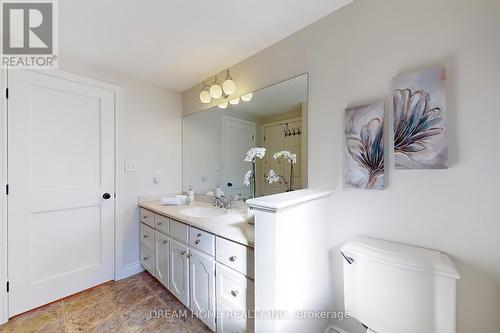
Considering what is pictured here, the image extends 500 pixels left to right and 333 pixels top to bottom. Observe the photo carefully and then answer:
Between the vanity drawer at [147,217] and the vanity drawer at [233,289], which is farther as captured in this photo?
the vanity drawer at [147,217]

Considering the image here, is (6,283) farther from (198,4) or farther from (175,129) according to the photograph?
(198,4)

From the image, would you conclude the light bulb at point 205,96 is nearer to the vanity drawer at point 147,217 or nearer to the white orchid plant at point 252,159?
the white orchid plant at point 252,159

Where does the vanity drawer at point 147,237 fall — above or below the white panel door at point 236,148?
below

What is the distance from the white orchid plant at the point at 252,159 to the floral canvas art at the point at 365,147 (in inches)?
29.4

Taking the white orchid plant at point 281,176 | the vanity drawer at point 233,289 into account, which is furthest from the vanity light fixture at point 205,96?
the vanity drawer at point 233,289

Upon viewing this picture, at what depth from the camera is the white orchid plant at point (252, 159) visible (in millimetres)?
1847

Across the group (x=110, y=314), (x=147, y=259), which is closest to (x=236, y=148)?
(x=147, y=259)

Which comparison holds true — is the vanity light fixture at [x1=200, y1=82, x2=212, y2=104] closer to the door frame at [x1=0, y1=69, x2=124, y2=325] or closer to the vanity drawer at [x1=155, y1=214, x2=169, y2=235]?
the door frame at [x1=0, y1=69, x2=124, y2=325]

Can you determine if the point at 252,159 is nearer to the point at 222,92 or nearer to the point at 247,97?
the point at 247,97

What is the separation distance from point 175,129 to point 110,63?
94 centimetres

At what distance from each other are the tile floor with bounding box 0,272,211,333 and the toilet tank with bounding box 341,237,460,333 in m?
Answer: 1.15

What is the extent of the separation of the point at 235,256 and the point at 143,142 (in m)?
1.82

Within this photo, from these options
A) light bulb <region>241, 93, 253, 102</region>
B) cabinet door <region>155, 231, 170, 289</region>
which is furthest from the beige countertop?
light bulb <region>241, 93, 253, 102</region>

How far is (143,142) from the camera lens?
238 cm
